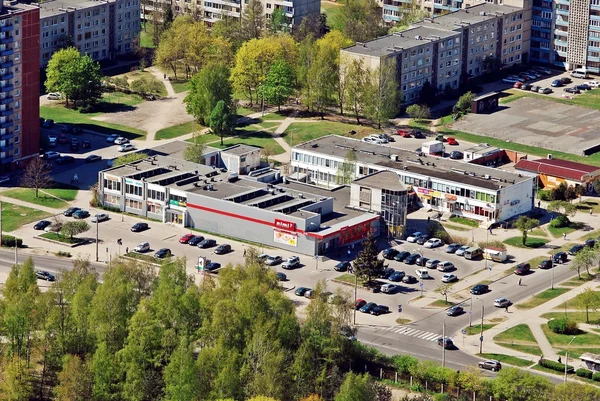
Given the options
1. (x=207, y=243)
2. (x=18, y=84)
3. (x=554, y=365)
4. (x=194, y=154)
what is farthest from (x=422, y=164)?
(x=554, y=365)

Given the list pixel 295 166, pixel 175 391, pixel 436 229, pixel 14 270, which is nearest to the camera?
pixel 175 391

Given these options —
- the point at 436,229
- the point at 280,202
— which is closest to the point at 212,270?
the point at 280,202

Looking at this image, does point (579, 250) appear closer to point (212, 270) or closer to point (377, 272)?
point (377, 272)

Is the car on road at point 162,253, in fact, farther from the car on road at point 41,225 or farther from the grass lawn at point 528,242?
the grass lawn at point 528,242

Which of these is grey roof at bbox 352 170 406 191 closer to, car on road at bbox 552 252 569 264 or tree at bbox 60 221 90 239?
car on road at bbox 552 252 569 264

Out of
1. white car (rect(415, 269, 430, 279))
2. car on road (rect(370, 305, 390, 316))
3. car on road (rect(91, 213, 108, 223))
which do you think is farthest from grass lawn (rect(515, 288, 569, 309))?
car on road (rect(91, 213, 108, 223))

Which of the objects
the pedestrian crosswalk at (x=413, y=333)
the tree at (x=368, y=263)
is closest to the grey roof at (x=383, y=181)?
the tree at (x=368, y=263)

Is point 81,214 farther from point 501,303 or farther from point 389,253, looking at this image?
point 501,303

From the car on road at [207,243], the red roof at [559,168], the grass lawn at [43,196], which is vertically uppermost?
the red roof at [559,168]
